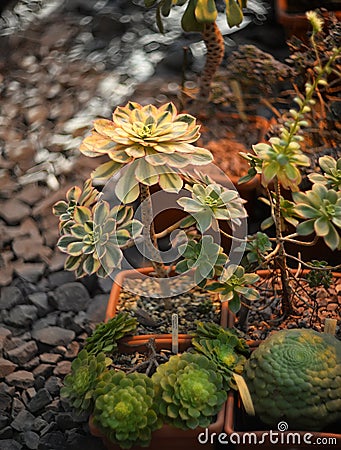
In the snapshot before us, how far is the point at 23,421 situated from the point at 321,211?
979 millimetres

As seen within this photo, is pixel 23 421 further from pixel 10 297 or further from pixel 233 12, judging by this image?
pixel 233 12

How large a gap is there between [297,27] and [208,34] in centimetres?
81

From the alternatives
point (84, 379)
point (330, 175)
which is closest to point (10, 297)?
point (84, 379)

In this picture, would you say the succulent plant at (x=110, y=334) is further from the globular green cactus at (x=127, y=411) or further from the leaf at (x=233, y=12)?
the leaf at (x=233, y=12)

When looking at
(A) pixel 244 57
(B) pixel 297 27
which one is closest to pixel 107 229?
(A) pixel 244 57

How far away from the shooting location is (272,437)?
5.06ft

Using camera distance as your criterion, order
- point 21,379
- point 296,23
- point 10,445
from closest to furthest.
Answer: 1. point 10,445
2. point 21,379
3. point 296,23

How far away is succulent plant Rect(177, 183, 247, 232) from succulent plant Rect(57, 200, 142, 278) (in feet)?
0.47

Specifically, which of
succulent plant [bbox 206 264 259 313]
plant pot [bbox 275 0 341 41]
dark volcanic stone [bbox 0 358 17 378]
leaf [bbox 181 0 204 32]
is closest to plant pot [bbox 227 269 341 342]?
succulent plant [bbox 206 264 259 313]

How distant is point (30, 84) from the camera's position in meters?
3.10

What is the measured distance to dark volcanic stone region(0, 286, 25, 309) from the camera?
227cm

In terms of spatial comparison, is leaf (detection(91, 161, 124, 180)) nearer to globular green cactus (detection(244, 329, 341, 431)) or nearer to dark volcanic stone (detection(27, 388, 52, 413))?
globular green cactus (detection(244, 329, 341, 431))

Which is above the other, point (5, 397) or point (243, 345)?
point (243, 345)

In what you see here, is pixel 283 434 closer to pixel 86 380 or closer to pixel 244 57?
pixel 86 380
